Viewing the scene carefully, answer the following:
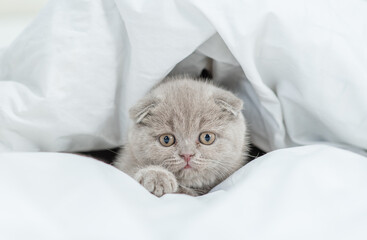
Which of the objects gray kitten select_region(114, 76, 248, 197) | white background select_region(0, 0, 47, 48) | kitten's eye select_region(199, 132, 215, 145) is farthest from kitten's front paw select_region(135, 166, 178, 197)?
white background select_region(0, 0, 47, 48)

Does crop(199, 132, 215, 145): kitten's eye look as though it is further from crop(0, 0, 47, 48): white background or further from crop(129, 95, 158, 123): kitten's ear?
crop(0, 0, 47, 48): white background

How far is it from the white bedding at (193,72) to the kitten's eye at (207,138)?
0.19 meters

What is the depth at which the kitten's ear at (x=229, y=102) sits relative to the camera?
3.93 feet

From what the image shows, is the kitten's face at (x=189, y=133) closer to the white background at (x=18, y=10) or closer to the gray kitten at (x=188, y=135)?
the gray kitten at (x=188, y=135)

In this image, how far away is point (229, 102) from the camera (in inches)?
47.4

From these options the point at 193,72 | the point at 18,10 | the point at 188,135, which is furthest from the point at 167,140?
the point at 18,10

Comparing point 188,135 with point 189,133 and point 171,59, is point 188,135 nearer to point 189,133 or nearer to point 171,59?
point 189,133

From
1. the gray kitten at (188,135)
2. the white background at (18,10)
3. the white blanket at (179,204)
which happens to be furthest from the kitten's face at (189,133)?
the white background at (18,10)

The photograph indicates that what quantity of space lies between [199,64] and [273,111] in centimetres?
34

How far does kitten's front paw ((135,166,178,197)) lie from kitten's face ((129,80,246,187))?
0.10m

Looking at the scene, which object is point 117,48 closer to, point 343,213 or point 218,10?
point 218,10

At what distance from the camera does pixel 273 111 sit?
4.13 ft

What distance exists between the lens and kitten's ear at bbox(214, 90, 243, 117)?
1198 millimetres

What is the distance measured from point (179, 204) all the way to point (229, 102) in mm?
482
